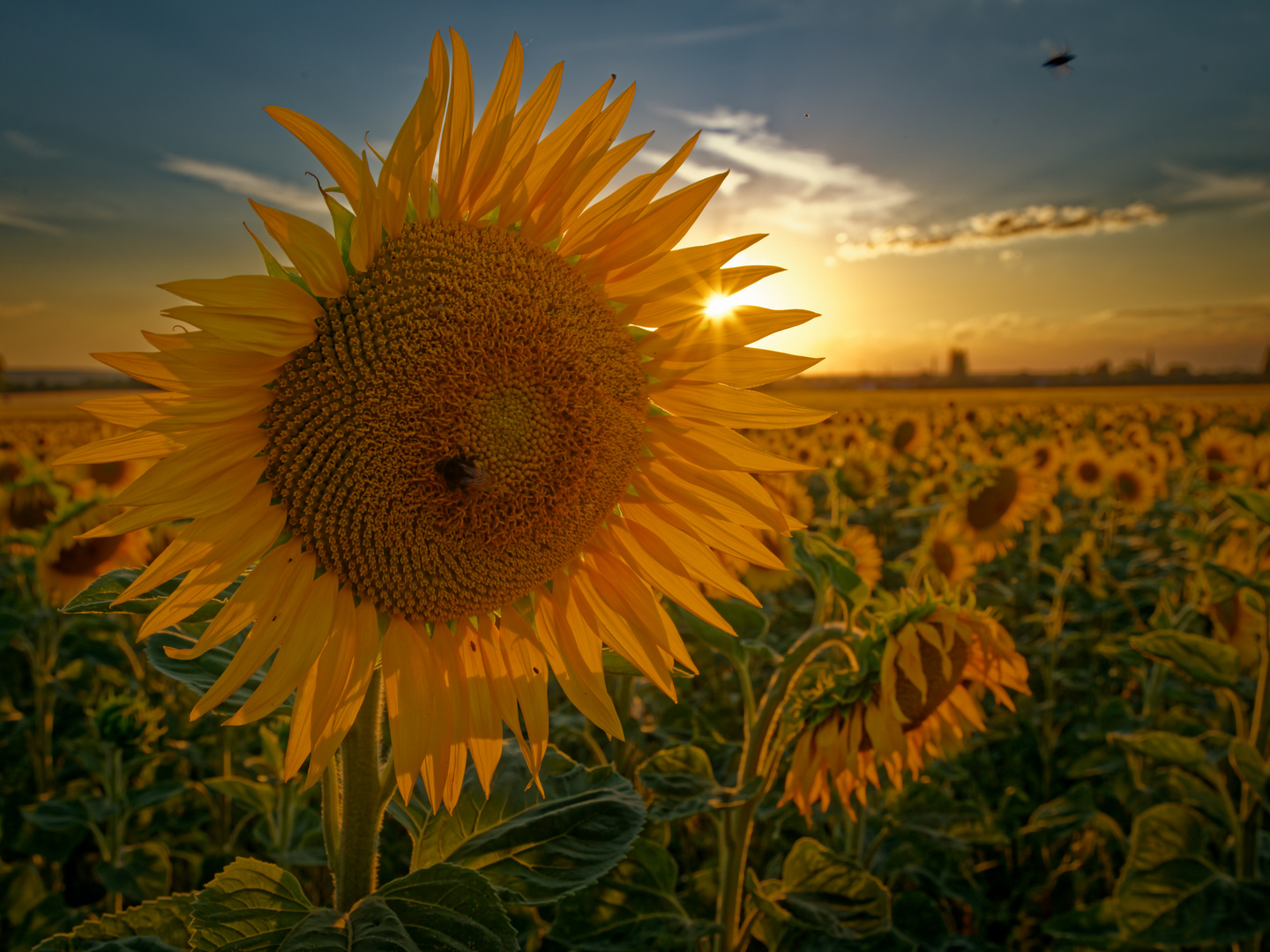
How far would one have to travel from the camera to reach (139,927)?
142 cm

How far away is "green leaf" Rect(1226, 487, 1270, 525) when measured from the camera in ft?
8.99

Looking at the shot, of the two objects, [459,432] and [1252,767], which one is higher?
[459,432]

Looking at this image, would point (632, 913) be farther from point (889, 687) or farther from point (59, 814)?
point (59, 814)

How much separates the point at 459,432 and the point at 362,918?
2.55 ft

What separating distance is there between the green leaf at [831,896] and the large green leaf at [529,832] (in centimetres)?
76

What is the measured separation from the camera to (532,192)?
131 centimetres

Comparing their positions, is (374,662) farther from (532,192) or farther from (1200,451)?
(1200,451)

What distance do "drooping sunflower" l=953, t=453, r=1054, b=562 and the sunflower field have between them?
1.1 inches

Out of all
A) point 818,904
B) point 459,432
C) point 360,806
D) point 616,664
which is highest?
point 459,432

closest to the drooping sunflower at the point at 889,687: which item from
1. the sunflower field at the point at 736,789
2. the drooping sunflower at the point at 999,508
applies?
the sunflower field at the point at 736,789

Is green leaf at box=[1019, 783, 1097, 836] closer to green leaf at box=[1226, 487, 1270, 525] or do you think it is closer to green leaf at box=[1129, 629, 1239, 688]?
green leaf at box=[1129, 629, 1239, 688]

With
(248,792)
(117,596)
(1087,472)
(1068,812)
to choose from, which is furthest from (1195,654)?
(1087,472)

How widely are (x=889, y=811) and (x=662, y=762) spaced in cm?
172

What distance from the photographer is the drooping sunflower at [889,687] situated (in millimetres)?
2016
